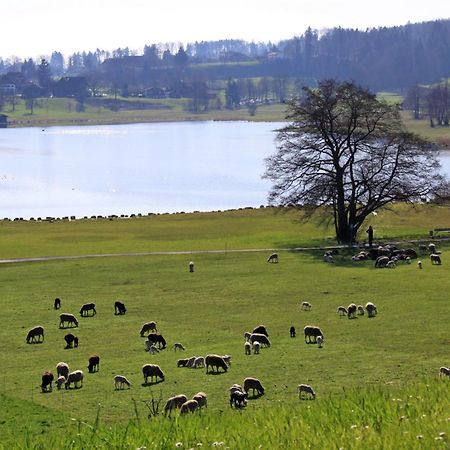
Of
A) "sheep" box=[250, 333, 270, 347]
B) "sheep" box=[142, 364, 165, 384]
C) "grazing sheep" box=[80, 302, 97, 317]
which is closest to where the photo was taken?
"sheep" box=[142, 364, 165, 384]

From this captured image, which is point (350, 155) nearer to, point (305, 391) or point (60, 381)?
point (60, 381)

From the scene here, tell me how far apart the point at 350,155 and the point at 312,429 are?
54.3 m

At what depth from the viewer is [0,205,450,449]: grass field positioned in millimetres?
17422

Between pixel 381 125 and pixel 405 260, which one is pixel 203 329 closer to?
pixel 405 260

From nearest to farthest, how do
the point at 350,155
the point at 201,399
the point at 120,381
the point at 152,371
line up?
the point at 201,399 → the point at 120,381 → the point at 152,371 → the point at 350,155

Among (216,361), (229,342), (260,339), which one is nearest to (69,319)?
(229,342)

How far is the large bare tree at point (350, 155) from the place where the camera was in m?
69.1

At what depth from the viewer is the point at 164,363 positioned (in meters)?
34.4

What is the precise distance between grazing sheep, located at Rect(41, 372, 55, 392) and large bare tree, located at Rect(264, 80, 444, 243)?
128ft

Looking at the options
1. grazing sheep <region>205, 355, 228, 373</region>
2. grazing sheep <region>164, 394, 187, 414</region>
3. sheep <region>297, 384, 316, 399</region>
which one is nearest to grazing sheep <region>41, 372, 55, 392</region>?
grazing sheep <region>205, 355, 228, 373</region>

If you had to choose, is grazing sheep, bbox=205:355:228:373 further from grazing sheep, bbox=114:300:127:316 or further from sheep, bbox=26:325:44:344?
grazing sheep, bbox=114:300:127:316

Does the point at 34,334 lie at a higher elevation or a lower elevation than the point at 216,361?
lower

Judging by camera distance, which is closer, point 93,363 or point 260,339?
point 93,363

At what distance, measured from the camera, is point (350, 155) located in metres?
70.1
